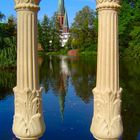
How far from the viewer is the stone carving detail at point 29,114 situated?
3.48 meters

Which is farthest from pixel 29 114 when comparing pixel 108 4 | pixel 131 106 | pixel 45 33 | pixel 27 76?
pixel 45 33

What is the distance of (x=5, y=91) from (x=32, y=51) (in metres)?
15.3

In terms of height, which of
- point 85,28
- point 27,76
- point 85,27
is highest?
point 85,27

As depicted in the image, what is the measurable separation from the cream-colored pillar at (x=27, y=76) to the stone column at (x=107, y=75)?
60cm

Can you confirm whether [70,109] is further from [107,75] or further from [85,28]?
[85,28]

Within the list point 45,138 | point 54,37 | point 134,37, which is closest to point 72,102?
point 45,138

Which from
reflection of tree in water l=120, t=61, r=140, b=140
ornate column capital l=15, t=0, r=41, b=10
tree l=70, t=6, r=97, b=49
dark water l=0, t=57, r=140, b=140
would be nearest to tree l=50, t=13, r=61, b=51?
tree l=70, t=6, r=97, b=49

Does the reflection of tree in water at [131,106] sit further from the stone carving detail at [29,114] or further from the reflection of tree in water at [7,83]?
the stone carving detail at [29,114]

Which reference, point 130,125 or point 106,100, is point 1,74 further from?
point 106,100

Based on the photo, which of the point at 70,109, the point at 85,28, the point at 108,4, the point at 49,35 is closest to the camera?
the point at 108,4

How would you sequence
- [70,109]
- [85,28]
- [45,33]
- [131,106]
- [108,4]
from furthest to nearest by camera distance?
[45,33] → [85,28] → [131,106] → [70,109] → [108,4]

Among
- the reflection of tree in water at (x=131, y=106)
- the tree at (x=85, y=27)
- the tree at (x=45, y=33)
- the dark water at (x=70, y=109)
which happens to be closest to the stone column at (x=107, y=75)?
the dark water at (x=70, y=109)

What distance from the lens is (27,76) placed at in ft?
11.3

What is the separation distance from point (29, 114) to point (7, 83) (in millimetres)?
17722
